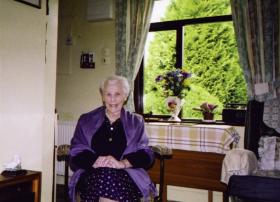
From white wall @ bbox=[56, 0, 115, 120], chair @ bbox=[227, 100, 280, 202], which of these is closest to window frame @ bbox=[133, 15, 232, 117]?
white wall @ bbox=[56, 0, 115, 120]

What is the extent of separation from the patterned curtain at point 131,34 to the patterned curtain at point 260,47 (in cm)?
114

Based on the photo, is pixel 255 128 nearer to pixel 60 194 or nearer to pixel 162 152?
pixel 162 152

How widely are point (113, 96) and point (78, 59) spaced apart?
8.24 feet

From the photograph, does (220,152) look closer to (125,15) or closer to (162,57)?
(162,57)

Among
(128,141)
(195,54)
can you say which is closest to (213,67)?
(195,54)

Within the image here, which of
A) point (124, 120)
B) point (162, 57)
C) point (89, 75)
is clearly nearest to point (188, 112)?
point (162, 57)

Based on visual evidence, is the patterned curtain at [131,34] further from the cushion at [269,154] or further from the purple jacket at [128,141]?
the purple jacket at [128,141]

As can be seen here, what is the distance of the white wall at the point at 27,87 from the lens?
8.61 ft

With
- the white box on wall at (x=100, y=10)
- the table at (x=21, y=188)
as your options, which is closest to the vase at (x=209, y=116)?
the white box on wall at (x=100, y=10)

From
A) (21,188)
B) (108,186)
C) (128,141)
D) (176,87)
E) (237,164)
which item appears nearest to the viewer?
(108,186)

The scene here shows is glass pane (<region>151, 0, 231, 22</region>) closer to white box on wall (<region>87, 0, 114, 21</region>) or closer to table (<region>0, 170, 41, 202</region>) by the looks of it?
white box on wall (<region>87, 0, 114, 21</region>)

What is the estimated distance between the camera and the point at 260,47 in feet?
11.3

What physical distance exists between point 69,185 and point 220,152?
4.86 ft

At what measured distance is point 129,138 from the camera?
235 cm
